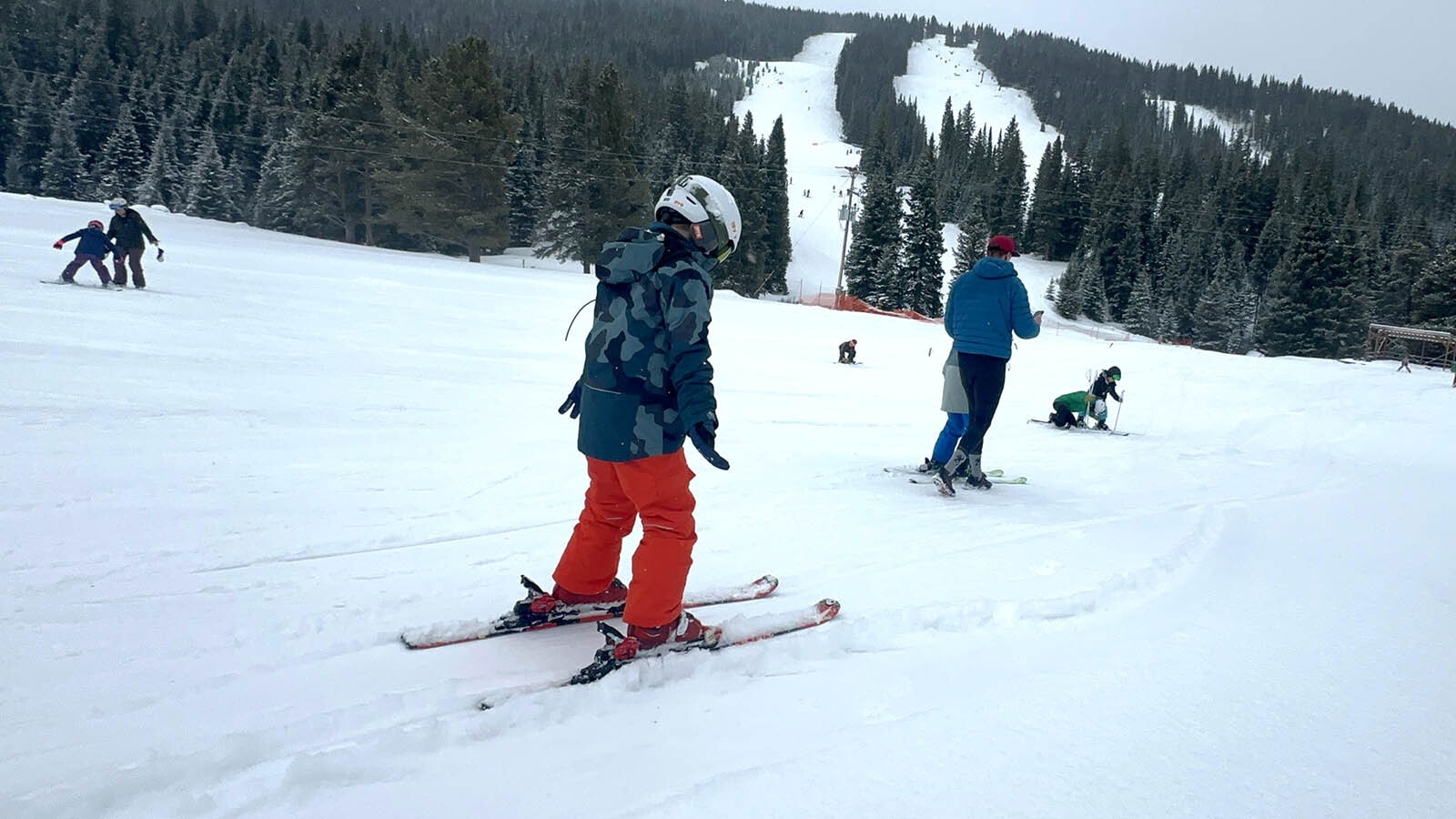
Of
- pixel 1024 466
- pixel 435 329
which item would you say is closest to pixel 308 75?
pixel 435 329

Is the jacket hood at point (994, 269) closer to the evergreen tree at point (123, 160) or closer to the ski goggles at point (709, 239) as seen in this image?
the ski goggles at point (709, 239)

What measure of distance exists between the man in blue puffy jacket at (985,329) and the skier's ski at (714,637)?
294cm

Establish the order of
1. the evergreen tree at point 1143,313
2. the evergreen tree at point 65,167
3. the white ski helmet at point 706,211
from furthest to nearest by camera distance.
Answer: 1. the evergreen tree at point 1143,313
2. the evergreen tree at point 65,167
3. the white ski helmet at point 706,211

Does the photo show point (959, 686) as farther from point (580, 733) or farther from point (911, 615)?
point (580, 733)

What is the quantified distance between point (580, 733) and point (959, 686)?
4.55ft

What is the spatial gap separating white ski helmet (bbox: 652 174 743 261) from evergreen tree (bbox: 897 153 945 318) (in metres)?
50.4

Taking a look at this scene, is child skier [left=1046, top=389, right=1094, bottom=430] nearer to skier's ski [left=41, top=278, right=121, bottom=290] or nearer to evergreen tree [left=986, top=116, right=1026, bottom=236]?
skier's ski [left=41, top=278, right=121, bottom=290]

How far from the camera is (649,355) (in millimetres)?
2938

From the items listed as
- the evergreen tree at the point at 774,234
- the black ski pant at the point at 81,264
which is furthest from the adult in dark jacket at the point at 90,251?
the evergreen tree at the point at 774,234

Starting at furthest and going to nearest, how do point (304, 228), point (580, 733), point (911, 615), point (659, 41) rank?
point (659, 41) → point (304, 228) → point (911, 615) → point (580, 733)

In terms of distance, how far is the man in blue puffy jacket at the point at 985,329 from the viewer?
6.07 meters

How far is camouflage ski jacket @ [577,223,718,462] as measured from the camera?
2877mm

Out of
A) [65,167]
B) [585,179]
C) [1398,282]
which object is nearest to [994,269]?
[585,179]

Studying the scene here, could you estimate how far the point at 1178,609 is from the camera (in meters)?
3.91
